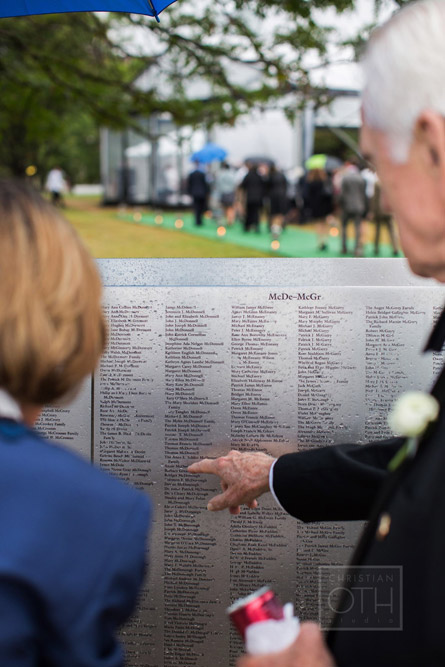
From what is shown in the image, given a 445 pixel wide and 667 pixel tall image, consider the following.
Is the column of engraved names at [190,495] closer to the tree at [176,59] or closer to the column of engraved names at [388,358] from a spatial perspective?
the column of engraved names at [388,358]

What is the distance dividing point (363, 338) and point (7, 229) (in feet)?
5.91

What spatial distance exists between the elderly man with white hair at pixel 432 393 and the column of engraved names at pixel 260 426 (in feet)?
4.08

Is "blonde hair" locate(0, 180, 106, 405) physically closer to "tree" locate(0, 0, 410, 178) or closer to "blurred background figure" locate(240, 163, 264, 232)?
"tree" locate(0, 0, 410, 178)

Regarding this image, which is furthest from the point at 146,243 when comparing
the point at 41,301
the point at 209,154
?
the point at 41,301

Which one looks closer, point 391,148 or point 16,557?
point 16,557

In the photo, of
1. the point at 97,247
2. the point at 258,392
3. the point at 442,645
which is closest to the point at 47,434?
the point at 258,392

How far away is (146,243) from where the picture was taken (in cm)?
1830

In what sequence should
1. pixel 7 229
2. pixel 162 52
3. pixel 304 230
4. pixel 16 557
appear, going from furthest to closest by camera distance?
1. pixel 304 230
2. pixel 162 52
3. pixel 7 229
4. pixel 16 557

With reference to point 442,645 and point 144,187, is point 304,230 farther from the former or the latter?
point 442,645

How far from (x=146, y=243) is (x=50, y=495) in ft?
56.7

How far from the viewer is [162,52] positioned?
25.7 ft

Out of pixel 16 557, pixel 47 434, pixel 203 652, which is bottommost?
pixel 203 652

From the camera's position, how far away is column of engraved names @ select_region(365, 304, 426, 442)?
286cm

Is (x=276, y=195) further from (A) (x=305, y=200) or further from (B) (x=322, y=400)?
(B) (x=322, y=400)
